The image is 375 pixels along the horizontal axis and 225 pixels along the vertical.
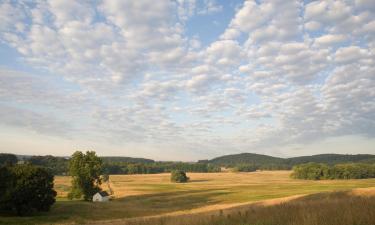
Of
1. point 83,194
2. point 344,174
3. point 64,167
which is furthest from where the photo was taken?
point 64,167

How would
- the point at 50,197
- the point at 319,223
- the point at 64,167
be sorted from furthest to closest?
the point at 64,167
the point at 50,197
the point at 319,223

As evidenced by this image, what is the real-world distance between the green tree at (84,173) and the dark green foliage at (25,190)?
1950 centimetres

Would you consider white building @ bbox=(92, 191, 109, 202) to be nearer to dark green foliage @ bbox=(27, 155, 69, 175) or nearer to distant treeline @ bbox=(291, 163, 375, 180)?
dark green foliage @ bbox=(27, 155, 69, 175)

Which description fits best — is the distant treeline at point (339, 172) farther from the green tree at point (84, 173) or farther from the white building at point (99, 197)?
the green tree at point (84, 173)

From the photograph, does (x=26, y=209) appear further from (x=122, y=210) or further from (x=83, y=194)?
(x=83, y=194)

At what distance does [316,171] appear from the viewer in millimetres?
163625

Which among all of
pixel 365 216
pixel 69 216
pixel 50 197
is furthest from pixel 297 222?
pixel 50 197

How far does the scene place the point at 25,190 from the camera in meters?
58.2

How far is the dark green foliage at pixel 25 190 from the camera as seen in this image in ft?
186

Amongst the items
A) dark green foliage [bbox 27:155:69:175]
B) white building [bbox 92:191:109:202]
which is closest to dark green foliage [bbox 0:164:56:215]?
white building [bbox 92:191:109:202]

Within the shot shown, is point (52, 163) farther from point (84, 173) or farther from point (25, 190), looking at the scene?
point (25, 190)

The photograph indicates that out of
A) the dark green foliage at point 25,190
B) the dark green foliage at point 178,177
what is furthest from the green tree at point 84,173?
the dark green foliage at point 178,177

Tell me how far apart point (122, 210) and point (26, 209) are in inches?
621

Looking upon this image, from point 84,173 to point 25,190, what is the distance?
24802 mm
